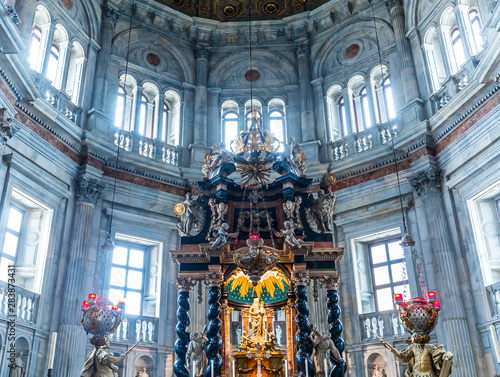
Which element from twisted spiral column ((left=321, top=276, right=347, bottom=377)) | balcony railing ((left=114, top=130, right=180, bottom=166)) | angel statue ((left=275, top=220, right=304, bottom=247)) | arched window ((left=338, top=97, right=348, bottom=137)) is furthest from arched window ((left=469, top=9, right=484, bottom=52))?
balcony railing ((left=114, top=130, right=180, bottom=166))

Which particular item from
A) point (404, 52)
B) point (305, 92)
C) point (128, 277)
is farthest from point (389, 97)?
point (128, 277)

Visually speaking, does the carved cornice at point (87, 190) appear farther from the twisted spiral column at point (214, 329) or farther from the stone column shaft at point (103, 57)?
the twisted spiral column at point (214, 329)

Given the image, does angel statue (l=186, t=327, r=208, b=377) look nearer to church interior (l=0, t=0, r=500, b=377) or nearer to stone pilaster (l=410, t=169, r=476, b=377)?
church interior (l=0, t=0, r=500, b=377)

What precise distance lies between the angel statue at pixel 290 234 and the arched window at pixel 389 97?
6.98 metres

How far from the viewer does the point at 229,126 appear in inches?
741

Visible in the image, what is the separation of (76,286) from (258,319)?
15.9 feet

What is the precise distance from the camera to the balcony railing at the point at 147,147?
16.4m

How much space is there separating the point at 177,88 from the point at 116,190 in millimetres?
4920

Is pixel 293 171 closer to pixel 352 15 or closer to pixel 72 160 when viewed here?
pixel 72 160

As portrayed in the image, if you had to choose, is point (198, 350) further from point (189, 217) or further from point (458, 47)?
point (458, 47)

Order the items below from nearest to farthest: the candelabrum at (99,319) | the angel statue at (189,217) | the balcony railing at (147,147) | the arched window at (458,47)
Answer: the candelabrum at (99,319) < the angel statue at (189,217) < the arched window at (458,47) < the balcony railing at (147,147)

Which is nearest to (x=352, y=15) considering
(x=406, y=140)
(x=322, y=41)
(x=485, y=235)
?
(x=322, y=41)

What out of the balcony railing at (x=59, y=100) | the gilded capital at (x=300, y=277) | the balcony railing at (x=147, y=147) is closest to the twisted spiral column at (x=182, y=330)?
the gilded capital at (x=300, y=277)

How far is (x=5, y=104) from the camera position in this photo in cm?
1170
